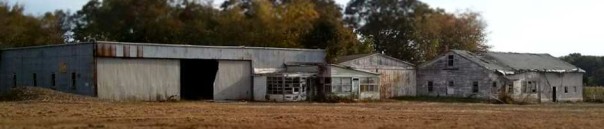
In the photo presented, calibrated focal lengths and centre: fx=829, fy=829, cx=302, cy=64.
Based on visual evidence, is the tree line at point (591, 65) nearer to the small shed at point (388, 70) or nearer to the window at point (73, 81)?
the small shed at point (388, 70)

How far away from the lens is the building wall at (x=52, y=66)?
4772cm

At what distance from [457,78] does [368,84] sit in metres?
7.50

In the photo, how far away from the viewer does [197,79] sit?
55.7 meters

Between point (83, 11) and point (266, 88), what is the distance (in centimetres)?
4107

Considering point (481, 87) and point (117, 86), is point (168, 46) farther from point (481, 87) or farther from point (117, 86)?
point (481, 87)

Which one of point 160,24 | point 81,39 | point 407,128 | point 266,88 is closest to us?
point 407,128

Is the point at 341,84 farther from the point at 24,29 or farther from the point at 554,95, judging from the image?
the point at 24,29

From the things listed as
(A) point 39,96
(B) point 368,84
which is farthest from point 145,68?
(B) point 368,84

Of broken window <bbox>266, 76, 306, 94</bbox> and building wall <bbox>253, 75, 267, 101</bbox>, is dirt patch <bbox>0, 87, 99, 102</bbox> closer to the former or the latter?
building wall <bbox>253, 75, 267, 101</bbox>

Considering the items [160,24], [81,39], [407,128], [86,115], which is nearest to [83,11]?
[81,39]

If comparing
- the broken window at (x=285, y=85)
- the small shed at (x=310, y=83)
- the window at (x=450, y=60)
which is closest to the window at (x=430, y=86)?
the window at (x=450, y=60)

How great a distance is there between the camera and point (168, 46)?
4991cm

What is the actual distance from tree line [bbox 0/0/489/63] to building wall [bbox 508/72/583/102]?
403 inches

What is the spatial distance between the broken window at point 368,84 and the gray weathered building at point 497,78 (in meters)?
6.63
